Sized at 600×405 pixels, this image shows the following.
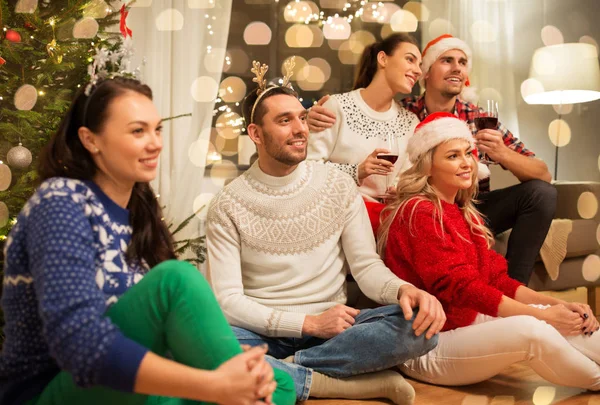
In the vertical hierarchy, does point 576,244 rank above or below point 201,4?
below

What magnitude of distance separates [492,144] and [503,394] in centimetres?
101

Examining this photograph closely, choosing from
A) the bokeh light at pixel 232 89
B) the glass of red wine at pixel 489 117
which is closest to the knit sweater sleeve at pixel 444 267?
the glass of red wine at pixel 489 117

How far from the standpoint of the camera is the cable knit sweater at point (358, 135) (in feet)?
8.68

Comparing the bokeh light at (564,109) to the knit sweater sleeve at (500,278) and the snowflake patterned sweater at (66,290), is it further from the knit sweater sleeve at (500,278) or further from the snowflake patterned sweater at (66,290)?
the snowflake patterned sweater at (66,290)

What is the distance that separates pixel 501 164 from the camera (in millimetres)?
2734

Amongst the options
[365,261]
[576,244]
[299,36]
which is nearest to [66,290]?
[365,261]

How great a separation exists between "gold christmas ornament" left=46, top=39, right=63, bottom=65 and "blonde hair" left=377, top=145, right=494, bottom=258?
1.33 m

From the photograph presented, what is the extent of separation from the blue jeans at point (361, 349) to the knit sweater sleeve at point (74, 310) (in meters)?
0.90

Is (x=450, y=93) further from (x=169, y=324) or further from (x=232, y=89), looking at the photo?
(x=169, y=324)

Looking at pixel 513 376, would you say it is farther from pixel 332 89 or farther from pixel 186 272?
pixel 332 89

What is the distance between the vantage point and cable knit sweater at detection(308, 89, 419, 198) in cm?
265

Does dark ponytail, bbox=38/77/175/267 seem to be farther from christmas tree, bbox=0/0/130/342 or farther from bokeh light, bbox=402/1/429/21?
bokeh light, bbox=402/1/429/21

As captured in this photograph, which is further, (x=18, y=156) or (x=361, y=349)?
(x=18, y=156)

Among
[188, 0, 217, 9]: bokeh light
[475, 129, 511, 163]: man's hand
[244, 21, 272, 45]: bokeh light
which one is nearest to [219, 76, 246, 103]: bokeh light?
[244, 21, 272, 45]: bokeh light
